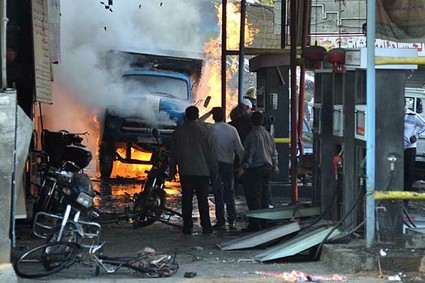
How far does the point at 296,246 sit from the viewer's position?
752cm

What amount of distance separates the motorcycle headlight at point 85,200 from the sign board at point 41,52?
4.61 feet

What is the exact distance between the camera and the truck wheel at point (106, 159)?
16766 mm

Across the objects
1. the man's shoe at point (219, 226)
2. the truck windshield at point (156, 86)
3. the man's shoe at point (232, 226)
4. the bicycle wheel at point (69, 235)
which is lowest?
the man's shoe at point (232, 226)

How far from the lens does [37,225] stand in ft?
24.1

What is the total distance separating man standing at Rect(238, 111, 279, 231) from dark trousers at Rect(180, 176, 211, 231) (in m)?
0.63

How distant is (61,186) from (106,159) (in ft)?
29.5

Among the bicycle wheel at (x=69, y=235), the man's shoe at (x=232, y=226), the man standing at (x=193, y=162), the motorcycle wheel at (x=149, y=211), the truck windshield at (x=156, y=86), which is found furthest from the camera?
the truck windshield at (x=156, y=86)

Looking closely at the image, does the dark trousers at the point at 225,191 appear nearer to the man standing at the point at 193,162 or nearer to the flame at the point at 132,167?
the man standing at the point at 193,162

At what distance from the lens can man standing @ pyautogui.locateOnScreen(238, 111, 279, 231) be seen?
10188 mm

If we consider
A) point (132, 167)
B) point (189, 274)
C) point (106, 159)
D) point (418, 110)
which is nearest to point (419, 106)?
point (418, 110)

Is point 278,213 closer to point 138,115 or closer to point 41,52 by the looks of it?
point 41,52

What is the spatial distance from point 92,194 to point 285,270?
7.23 ft

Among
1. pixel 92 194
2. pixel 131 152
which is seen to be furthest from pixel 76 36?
pixel 92 194

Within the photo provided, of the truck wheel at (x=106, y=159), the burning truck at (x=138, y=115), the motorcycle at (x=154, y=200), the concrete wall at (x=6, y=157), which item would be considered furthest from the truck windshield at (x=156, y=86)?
the concrete wall at (x=6, y=157)
